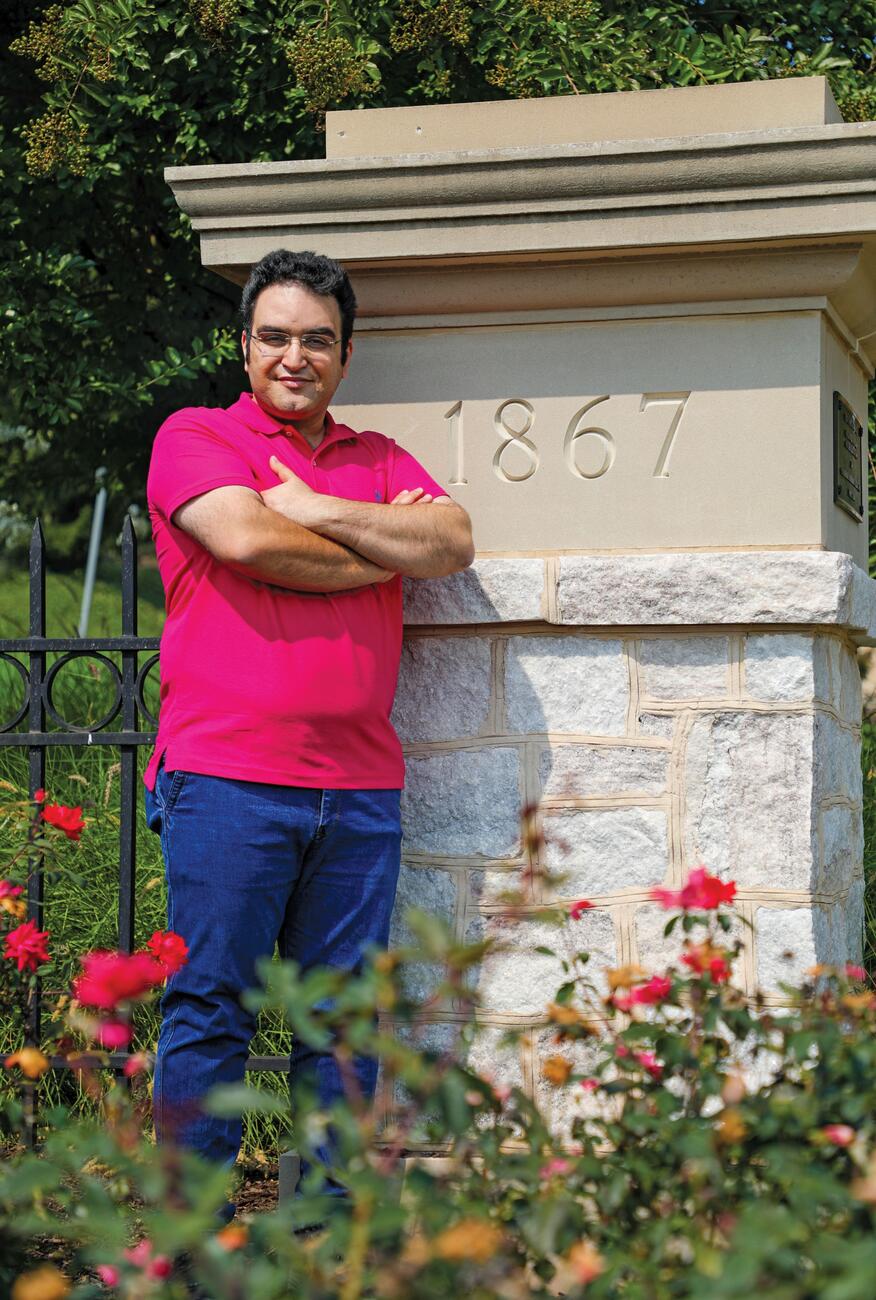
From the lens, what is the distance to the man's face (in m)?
2.76

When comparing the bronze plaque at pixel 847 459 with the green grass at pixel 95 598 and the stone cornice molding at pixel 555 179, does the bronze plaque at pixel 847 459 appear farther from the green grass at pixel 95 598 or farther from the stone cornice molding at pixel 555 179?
the green grass at pixel 95 598

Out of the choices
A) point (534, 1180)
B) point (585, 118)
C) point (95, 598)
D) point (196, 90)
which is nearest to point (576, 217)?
point (585, 118)

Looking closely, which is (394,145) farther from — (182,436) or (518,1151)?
(518,1151)

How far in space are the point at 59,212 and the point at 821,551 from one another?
14.1 ft

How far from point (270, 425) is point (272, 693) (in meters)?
0.56

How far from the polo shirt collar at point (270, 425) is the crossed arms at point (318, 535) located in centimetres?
12

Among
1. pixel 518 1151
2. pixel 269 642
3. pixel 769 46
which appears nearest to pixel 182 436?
pixel 269 642

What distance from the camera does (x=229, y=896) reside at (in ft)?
8.52

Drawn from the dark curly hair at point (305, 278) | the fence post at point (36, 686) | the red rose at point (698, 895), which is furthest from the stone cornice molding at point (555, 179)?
the red rose at point (698, 895)

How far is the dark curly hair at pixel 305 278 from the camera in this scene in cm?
277

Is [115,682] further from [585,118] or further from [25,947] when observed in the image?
[585,118]

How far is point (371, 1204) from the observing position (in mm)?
1303

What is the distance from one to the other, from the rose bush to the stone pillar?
859mm

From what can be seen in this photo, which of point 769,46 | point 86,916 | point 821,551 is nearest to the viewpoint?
point 821,551
